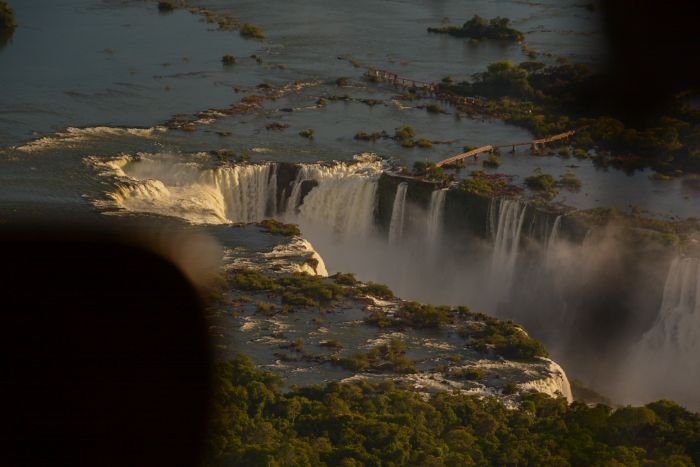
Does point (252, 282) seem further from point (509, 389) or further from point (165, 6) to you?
point (165, 6)

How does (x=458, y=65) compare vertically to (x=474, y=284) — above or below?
above

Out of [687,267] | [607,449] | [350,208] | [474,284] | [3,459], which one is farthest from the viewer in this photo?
[350,208]

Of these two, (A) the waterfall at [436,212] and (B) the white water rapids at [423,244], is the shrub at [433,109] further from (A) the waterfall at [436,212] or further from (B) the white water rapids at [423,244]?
(A) the waterfall at [436,212]

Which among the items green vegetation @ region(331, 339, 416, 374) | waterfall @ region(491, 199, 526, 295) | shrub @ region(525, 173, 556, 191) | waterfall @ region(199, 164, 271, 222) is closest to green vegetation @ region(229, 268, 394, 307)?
green vegetation @ region(331, 339, 416, 374)

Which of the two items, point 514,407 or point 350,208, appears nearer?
point 514,407

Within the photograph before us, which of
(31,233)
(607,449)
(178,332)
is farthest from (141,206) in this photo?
(607,449)

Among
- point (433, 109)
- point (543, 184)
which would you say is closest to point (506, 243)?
point (543, 184)

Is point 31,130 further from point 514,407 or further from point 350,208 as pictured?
point 514,407

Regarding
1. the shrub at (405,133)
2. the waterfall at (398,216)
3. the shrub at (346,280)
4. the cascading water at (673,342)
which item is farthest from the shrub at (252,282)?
the shrub at (405,133)
